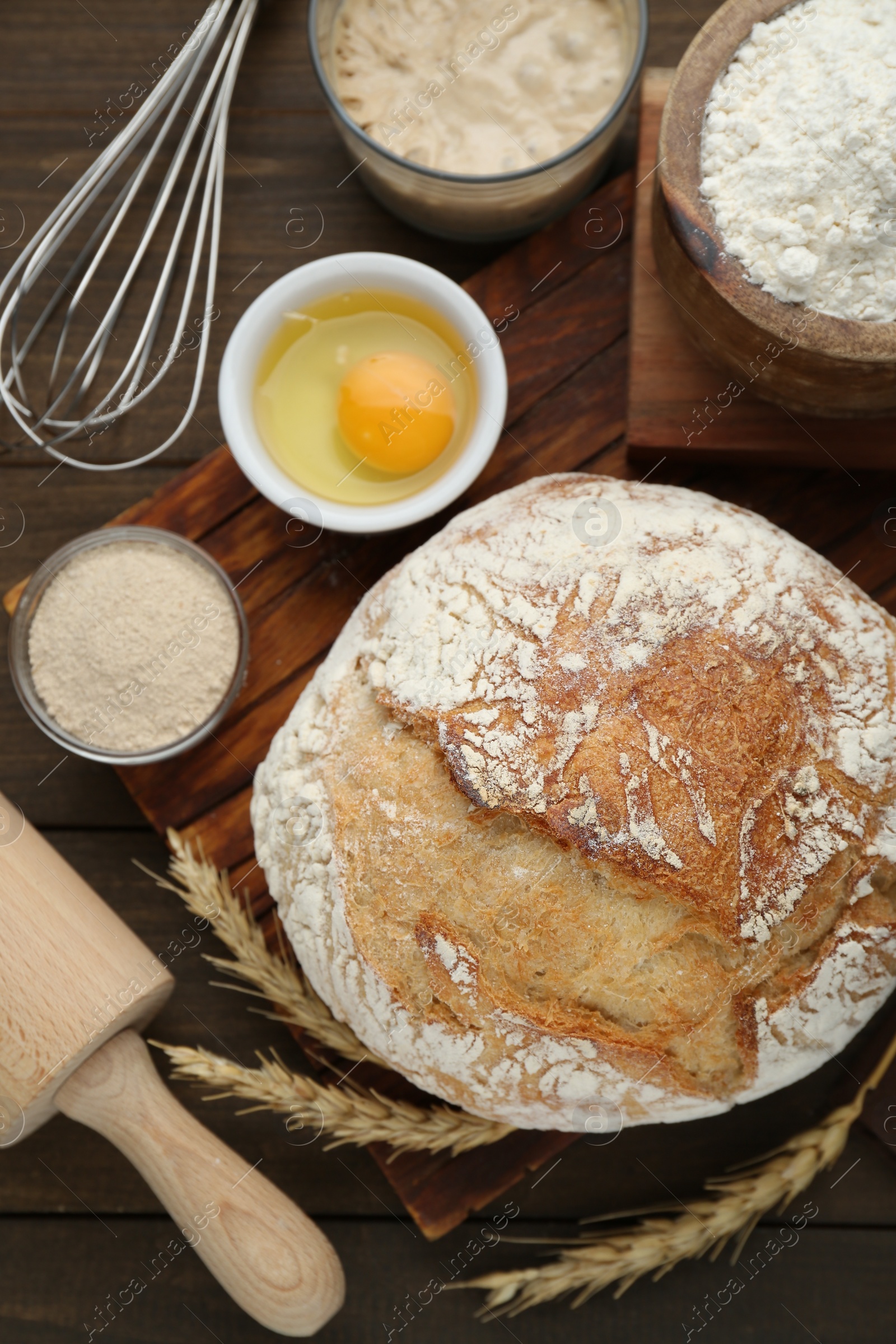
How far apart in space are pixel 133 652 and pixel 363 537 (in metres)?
0.44

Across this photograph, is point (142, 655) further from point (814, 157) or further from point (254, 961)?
point (814, 157)

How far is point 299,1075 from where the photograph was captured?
162 cm

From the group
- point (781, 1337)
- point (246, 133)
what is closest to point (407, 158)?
point (246, 133)

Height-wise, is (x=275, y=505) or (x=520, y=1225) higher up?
(x=275, y=505)

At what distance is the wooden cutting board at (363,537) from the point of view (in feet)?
5.44

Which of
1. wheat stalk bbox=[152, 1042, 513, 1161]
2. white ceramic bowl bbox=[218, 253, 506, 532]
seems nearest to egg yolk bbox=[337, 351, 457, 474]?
white ceramic bowl bbox=[218, 253, 506, 532]

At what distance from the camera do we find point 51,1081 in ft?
4.53

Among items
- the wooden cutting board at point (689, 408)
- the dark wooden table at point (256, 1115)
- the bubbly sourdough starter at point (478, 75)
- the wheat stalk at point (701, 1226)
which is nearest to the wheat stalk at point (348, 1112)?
the dark wooden table at point (256, 1115)

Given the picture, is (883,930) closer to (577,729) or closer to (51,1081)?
(577,729)

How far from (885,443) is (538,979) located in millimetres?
1023

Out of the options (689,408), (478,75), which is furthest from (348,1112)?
(478,75)

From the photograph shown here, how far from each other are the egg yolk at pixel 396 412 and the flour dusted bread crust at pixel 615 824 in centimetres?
31

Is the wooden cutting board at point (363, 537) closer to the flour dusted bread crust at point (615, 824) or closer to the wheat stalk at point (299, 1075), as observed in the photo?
the wheat stalk at point (299, 1075)

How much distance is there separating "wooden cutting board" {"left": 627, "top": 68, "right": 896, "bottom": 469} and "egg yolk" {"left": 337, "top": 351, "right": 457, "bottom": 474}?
32 centimetres
